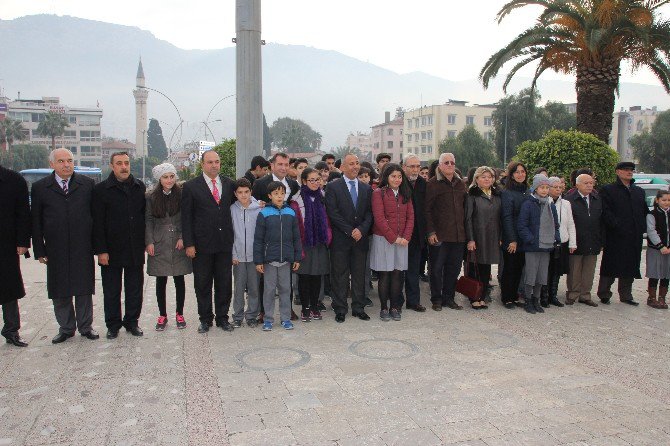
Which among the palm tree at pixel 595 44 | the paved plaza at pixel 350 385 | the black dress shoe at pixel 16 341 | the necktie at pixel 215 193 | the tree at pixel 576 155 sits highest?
the palm tree at pixel 595 44

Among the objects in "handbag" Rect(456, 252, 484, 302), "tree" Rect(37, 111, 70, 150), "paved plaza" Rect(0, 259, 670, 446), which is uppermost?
"tree" Rect(37, 111, 70, 150)

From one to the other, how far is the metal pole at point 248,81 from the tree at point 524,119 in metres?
54.3

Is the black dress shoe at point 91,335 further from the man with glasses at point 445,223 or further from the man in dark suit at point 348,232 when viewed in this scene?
the man with glasses at point 445,223

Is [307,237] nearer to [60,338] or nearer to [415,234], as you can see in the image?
[415,234]

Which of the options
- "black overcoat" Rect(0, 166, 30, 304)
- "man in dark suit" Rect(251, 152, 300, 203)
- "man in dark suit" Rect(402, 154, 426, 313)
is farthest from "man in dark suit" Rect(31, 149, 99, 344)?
"man in dark suit" Rect(402, 154, 426, 313)

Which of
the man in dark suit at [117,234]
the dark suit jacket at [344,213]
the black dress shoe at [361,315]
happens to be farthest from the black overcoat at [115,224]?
the black dress shoe at [361,315]

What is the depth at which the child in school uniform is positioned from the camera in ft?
24.6

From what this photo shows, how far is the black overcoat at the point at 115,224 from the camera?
5816 mm

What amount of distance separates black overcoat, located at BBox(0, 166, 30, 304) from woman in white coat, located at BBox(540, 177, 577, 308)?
21.0 ft

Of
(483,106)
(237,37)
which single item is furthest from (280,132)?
(237,37)

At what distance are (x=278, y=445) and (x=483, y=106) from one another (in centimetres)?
9077

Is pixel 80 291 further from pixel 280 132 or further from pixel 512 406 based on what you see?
pixel 280 132

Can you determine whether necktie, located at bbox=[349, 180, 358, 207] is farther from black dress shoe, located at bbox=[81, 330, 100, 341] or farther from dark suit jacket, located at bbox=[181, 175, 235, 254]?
black dress shoe, located at bbox=[81, 330, 100, 341]

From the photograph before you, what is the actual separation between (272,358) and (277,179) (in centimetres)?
250
